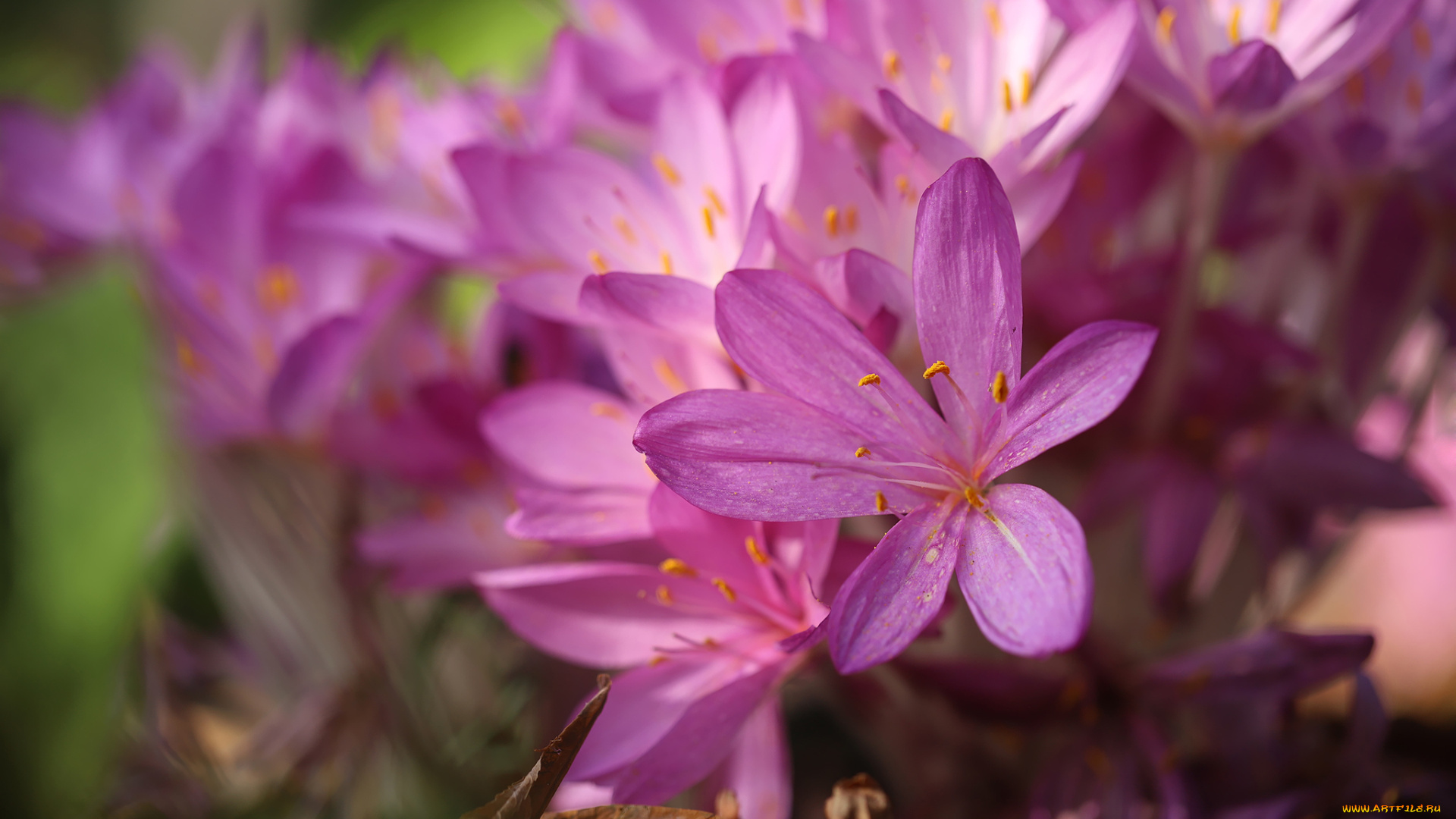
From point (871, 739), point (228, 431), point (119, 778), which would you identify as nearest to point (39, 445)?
point (228, 431)

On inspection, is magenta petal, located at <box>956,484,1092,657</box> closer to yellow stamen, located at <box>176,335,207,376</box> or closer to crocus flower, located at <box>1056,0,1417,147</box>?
crocus flower, located at <box>1056,0,1417,147</box>

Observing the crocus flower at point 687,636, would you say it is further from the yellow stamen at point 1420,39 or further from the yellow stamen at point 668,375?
the yellow stamen at point 1420,39

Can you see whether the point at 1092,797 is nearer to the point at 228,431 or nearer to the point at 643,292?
the point at 643,292

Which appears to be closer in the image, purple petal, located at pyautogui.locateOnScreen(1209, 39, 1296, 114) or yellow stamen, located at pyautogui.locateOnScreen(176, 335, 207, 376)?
purple petal, located at pyautogui.locateOnScreen(1209, 39, 1296, 114)

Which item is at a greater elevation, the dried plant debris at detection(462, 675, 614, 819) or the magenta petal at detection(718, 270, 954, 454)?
the magenta petal at detection(718, 270, 954, 454)

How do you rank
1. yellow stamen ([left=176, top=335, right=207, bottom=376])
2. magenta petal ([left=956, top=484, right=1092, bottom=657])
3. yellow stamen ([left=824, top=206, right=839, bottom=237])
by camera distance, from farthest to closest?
yellow stamen ([left=176, top=335, right=207, bottom=376]), yellow stamen ([left=824, top=206, right=839, bottom=237]), magenta petal ([left=956, top=484, right=1092, bottom=657])

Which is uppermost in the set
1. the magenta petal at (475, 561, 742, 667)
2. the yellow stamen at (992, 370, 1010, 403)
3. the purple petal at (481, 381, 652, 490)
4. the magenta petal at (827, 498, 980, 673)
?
the yellow stamen at (992, 370, 1010, 403)

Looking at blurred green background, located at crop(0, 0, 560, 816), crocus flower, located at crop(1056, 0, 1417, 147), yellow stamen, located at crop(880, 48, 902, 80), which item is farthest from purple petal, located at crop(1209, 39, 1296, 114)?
blurred green background, located at crop(0, 0, 560, 816)
